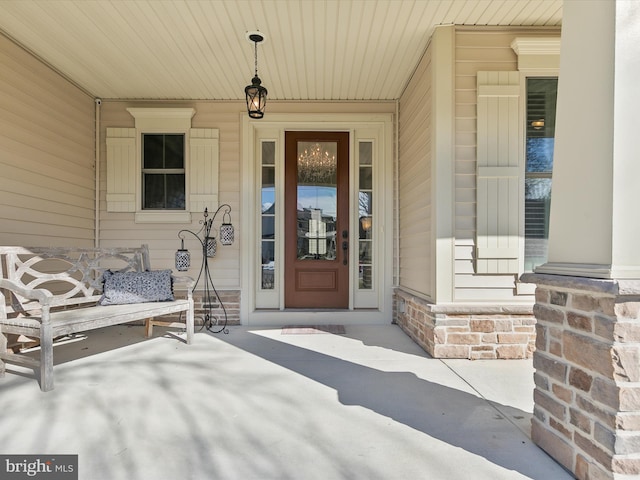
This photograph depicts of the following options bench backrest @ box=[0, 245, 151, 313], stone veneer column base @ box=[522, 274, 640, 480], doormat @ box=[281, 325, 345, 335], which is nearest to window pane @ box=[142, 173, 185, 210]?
bench backrest @ box=[0, 245, 151, 313]

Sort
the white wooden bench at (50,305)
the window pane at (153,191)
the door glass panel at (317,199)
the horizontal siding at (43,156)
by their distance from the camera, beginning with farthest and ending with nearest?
the door glass panel at (317,199)
the window pane at (153,191)
the horizontal siding at (43,156)
the white wooden bench at (50,305)

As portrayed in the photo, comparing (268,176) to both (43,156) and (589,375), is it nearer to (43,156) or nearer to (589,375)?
(43,156)

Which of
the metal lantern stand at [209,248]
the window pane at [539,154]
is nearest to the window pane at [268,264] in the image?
the metal lantern stand at [209,248]

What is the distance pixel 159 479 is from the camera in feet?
4.44

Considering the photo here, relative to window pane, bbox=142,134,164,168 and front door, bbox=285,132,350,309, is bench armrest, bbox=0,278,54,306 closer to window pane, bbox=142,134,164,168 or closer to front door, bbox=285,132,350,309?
window pane, bbox=142,134,164,168

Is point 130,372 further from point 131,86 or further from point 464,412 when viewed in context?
point 131,86

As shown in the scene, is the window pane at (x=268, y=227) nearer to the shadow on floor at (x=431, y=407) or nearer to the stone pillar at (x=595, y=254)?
the shadow on floor at (x=431, y=407)

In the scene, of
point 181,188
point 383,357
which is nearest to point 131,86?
point 181,188

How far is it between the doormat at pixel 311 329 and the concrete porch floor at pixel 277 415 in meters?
0.66

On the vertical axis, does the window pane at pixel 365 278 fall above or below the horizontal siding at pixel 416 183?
below

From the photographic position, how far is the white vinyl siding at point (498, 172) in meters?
2.85

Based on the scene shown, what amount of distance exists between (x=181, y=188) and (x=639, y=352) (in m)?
4.28

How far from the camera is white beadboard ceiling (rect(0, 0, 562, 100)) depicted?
2.62 meters

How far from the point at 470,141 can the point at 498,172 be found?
1.17ft
